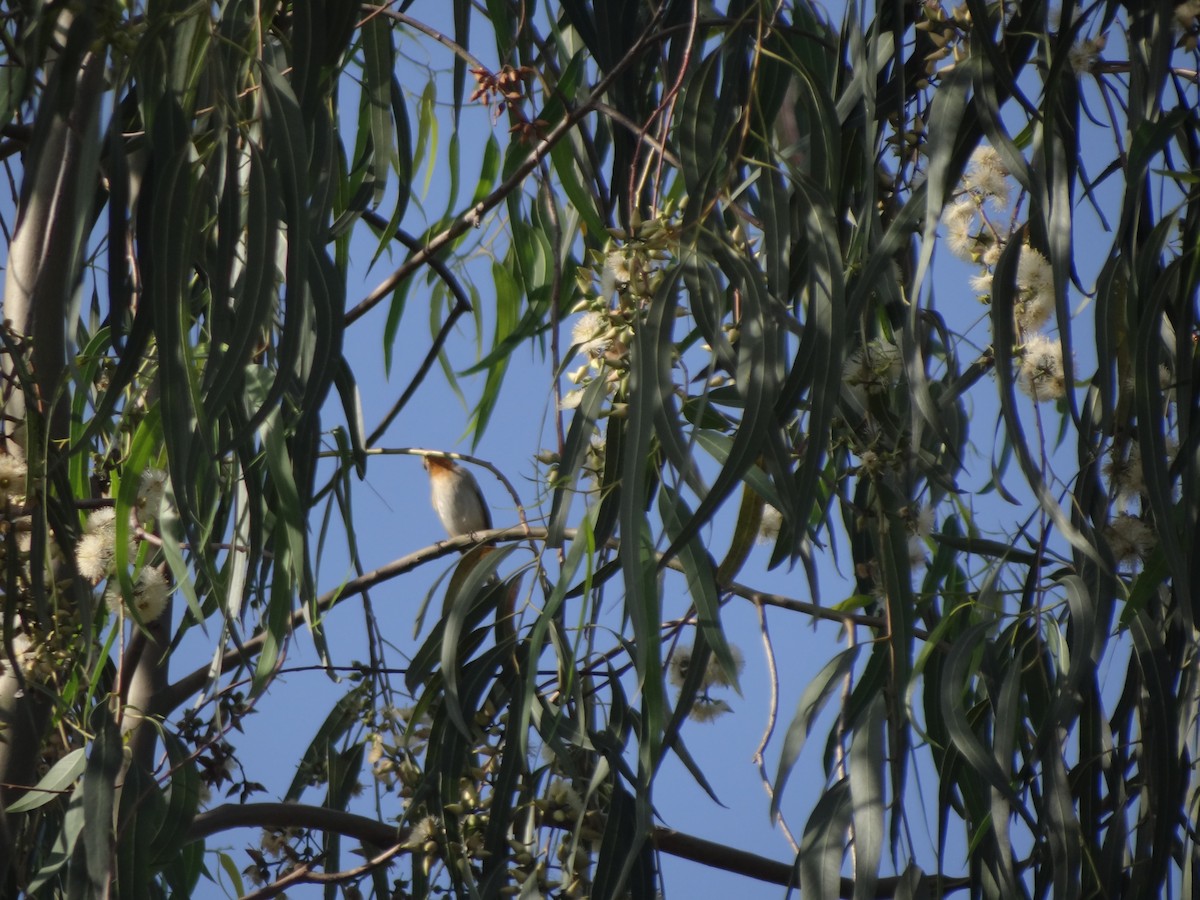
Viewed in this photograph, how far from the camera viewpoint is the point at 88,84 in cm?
123

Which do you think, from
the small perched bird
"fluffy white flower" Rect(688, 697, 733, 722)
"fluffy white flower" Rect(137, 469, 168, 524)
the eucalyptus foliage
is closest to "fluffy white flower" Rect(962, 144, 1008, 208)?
the eucalyptus foliage

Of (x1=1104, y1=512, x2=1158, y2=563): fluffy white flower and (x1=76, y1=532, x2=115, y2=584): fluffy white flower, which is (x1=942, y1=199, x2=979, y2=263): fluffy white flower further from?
(x1=76, y1=532, x2=115, y2=584): fluffy white flower

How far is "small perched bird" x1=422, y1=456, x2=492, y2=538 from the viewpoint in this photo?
157 inches

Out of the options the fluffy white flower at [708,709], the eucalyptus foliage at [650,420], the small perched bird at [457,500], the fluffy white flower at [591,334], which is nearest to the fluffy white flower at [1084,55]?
the eucalyptus foliage at [650,420]

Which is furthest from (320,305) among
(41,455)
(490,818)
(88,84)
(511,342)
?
(511,342)

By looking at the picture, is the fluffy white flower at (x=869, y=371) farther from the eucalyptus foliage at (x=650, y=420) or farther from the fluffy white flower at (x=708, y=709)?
the fluffy white flower at (x=708, y=709)

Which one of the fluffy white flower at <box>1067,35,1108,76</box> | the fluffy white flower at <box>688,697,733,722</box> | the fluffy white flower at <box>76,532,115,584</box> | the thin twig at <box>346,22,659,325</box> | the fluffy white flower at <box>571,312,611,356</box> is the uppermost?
the fluffy white flower at <box>1067,35,1108,76</box>

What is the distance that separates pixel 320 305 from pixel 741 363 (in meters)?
0.35

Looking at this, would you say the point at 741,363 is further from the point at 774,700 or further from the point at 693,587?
the point at 774,700

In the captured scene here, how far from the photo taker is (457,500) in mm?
3990

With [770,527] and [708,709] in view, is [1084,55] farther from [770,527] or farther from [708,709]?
[708,709]

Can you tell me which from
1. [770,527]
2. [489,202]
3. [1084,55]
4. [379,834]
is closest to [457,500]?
[379,834]

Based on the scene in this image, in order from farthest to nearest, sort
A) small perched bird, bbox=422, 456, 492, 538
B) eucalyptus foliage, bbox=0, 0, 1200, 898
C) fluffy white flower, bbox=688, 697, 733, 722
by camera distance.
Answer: small perched bird, bbox=422, 456, 492, 538 < fluffy white flower, bbox=688, 697, 733, 722 < eucalyptus foliage, bbox=0, 0, 1200, 898

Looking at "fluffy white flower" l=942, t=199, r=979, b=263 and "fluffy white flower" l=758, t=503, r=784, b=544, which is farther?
"fluffy white flower" l=758, t=503, r=784, b=544
